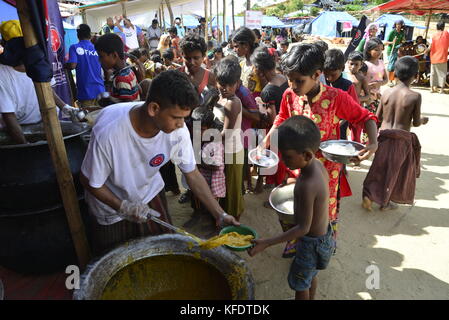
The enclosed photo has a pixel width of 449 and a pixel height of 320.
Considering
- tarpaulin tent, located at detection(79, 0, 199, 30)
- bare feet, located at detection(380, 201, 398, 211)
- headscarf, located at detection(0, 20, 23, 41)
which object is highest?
tarpaulin tent, located at detection(79, 0, 199, 30)

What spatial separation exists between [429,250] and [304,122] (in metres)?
2.26

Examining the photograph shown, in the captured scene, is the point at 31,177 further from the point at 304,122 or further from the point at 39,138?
the point at 304,122

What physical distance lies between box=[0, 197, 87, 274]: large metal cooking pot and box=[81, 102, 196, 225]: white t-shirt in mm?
500

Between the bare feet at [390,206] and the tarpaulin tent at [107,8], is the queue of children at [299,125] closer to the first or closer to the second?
the bare feet at [390,206]

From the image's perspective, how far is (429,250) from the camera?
3014mm

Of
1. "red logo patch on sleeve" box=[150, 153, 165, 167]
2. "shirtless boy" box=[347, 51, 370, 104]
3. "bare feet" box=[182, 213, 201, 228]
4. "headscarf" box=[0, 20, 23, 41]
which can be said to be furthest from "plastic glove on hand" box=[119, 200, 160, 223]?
"shirtless boy" box=[347, 51, 370, 104]

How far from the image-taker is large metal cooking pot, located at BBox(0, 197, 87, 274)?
87.1 inches

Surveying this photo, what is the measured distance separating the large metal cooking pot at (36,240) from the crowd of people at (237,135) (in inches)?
14.5

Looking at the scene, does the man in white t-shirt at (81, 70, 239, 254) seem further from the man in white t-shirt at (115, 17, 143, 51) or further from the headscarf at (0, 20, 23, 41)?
the man in white t-shirt at (115, 17, 143, 51)

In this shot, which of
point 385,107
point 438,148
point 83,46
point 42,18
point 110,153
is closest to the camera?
point 42,18

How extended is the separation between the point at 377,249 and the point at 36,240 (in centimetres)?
300

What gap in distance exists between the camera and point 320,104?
2.31 m

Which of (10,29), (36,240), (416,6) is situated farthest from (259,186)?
(416,6)

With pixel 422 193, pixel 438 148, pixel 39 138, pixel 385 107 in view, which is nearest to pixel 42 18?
pixel 39 138
